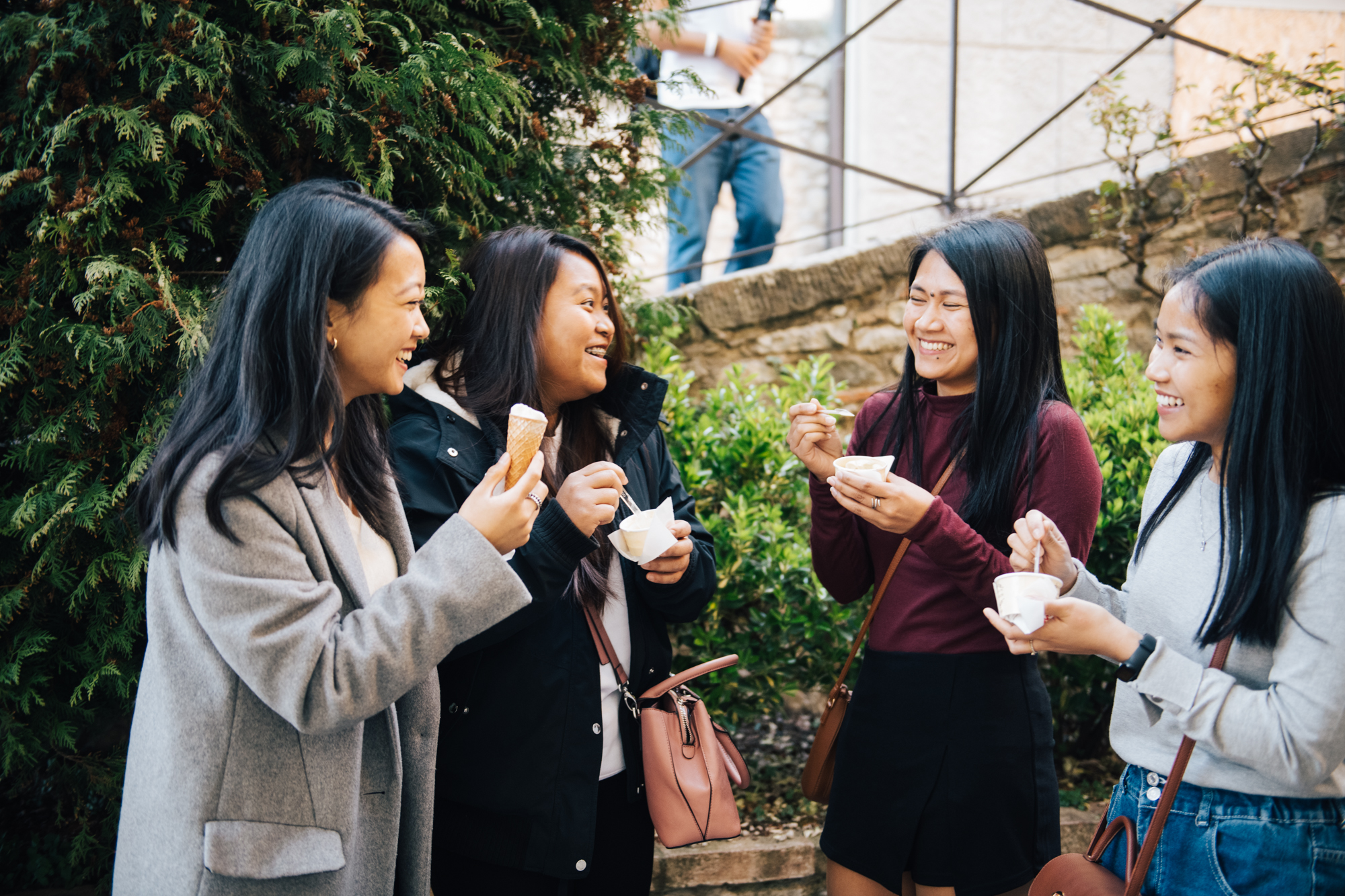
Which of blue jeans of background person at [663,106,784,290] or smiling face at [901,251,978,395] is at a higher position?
blue jeans of background person at [663,106,784,290]

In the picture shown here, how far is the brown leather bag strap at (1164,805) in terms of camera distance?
1.44m

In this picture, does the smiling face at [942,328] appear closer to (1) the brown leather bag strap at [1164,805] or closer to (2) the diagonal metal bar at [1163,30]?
(1) the brown leather bag strap at [1164,805]

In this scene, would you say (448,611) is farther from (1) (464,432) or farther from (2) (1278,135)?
(2) (1278,135)

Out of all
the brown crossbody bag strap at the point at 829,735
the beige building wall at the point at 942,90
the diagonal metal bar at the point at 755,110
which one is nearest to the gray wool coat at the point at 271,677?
the brown crossbody bag strap at the point at 829,735

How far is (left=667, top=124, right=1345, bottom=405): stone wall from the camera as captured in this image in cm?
445

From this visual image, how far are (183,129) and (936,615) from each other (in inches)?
84.0

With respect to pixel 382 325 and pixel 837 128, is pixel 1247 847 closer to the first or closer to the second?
pixel 382 325

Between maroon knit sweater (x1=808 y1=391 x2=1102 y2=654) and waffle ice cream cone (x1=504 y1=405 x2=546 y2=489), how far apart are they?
80 centimetres

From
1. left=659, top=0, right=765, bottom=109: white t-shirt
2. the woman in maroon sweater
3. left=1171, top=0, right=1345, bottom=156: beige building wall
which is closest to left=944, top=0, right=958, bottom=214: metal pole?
left=659, top=0, right=765, bottom=109: white t-shirt

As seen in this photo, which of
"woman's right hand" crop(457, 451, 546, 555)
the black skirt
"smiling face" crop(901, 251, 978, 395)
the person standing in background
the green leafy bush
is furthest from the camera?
the person standing in background

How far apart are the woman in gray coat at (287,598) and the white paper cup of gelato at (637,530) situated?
10.4 inches

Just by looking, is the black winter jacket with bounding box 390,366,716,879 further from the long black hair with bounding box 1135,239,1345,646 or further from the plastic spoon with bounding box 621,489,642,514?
the long black hair with bounding box 1135,239,1345,646

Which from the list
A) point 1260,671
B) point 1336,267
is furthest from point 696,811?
point 1336,267

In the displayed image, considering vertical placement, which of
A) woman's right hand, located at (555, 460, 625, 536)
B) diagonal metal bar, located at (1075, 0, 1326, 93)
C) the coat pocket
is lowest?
the coat pocket
